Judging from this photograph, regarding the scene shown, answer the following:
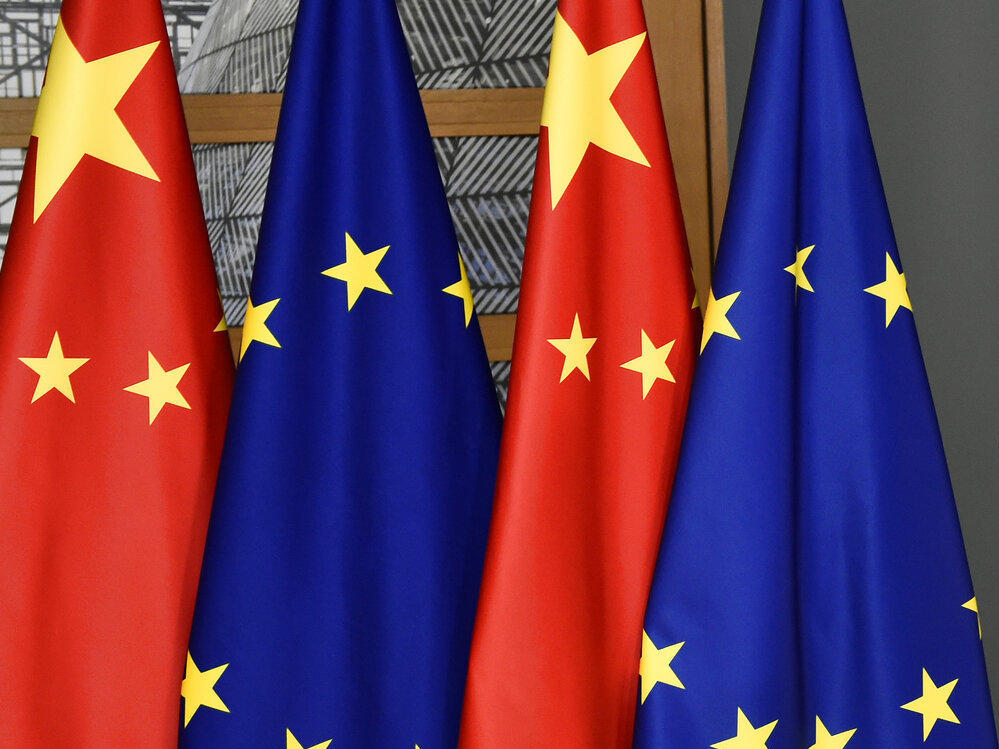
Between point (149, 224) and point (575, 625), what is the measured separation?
0.38 metres

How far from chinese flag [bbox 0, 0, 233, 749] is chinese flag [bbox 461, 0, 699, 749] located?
0.72 feet

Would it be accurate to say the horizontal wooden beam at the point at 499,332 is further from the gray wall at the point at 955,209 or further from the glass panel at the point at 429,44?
the gray wall at the point at 955,209

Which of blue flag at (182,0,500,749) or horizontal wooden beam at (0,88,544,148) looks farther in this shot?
horizontal wooden beam at (0,88,544,148)

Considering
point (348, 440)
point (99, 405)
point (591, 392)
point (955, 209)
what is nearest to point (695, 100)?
point (955, 209)

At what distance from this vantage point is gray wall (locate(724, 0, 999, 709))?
0.68 meters

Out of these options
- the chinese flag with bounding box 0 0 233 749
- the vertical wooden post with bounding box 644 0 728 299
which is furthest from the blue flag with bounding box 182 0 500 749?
the vertical wooden post with bounding box 644 0 728 299

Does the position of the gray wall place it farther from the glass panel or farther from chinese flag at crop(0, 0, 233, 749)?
chinese flag at crop(0, 0, 233, 749)

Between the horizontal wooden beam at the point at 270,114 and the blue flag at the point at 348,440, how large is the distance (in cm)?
19

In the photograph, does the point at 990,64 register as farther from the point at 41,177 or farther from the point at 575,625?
the point at 41,177

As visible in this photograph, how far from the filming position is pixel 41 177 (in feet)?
1.75

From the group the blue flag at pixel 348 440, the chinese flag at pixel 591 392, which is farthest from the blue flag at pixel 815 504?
the blue flag at pixel 348 440

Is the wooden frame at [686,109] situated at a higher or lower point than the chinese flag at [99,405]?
higher

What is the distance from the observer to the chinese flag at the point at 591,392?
538mm

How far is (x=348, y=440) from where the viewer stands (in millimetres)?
550
